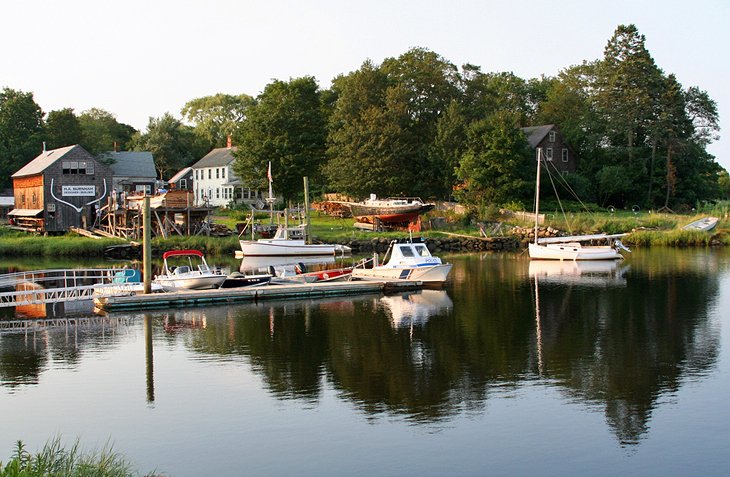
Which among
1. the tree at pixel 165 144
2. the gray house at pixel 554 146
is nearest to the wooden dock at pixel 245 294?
the gray house at pixel 554 146

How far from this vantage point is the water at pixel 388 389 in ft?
49.3

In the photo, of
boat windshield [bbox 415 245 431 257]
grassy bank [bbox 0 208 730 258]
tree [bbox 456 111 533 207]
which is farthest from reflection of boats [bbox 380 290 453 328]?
tree [bbox 456 111 533 207]

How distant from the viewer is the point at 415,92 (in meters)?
80.4

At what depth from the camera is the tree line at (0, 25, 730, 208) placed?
242 feet

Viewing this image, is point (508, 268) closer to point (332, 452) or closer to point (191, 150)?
point (332, 452)

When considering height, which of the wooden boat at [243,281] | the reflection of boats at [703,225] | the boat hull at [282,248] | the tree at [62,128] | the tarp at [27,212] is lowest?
the wooden boat at [243,281]

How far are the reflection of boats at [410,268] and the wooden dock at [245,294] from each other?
1.93 feet

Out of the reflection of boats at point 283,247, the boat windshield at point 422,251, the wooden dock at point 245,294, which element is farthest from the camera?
the reflection of boats at point 283,247

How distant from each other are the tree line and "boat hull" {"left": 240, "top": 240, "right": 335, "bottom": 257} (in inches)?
731

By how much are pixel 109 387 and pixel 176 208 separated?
44967 millimetres

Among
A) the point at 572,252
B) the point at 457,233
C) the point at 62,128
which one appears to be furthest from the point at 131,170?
the point at 572,252

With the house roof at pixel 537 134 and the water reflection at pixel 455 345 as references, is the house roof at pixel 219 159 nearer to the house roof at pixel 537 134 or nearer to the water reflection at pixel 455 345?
the house roof at pixel 537 134

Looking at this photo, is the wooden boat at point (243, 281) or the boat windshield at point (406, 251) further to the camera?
the boat windshield at point (406, 251)

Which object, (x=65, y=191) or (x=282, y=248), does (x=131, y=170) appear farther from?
(x=282, y=248)
